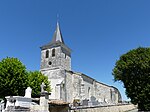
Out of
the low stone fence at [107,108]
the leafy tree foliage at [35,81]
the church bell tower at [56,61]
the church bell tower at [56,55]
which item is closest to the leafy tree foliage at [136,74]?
the low stone fence at [107,108]

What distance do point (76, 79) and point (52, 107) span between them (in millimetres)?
23530

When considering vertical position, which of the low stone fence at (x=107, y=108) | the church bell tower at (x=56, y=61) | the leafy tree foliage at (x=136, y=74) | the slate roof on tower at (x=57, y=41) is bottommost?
the low stone fence at (x=107, y=108)

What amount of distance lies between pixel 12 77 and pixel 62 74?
14164mm

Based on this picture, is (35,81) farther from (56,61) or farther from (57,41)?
(57,41)

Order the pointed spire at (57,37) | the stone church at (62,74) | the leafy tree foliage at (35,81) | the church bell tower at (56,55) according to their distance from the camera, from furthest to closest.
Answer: the pointed spire at (57,37), the church bell tower at (56,55), the stone church at (62,74), the leafy tree foliage at (35,81)

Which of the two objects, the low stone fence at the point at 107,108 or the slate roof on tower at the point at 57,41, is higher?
the slate roof on tower at the point at 57,41

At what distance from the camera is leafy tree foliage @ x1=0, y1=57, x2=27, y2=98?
25641mm

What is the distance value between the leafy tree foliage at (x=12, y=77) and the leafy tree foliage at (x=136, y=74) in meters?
12.1

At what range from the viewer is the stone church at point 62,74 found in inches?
1505

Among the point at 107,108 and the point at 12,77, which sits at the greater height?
the point at 12,77

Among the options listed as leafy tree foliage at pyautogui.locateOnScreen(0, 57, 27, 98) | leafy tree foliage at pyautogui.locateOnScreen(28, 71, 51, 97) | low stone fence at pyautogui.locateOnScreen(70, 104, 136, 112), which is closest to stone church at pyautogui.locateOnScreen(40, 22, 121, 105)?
leafy tree foliage at pyautogui.locateOnScreen(28, 71, 51, 97)

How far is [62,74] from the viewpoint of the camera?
3947cm

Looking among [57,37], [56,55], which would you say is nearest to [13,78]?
[56,55]

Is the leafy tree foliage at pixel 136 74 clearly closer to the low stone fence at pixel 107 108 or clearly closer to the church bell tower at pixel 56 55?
the low stone fence at pixel 107 108
